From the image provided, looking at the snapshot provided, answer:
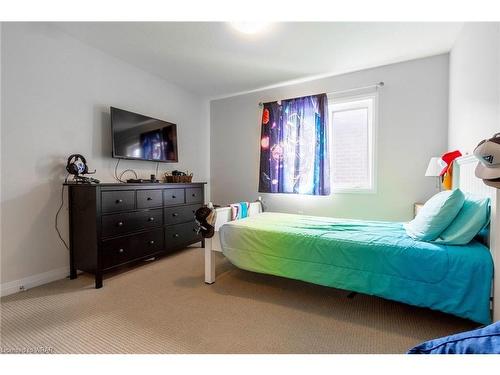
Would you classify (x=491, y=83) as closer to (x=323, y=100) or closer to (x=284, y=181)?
(x=323, y=100)

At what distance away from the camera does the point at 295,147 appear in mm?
3562

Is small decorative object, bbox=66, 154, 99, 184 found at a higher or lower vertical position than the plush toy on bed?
higher

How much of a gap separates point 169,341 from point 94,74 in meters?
2.80

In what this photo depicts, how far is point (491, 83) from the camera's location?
1.73 meters

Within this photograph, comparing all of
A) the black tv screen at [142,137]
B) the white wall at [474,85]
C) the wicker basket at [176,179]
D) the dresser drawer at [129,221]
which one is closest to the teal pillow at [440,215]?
the white wall at [474,85]

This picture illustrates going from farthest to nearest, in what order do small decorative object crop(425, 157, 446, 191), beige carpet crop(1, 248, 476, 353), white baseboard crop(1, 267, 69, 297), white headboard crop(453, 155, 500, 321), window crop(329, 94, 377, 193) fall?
window crop(329, 94, 377, 193) → small decorative object crop(425, 157, 446, 191) → white baseboard crop(1, 267, 69, 297) → beige carpet crop(1, 248, 476, 353) → white headboard crop(453, 155, 500, 321)

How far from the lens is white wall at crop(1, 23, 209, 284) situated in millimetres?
2096

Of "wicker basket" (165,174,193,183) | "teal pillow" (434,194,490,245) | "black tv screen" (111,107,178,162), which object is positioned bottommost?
"teal pillow" (434,194,490,245)

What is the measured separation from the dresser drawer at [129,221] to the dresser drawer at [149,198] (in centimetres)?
7

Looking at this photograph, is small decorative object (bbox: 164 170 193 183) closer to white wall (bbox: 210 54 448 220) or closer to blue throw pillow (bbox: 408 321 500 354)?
white wall (bbox: 210 54 448 220)

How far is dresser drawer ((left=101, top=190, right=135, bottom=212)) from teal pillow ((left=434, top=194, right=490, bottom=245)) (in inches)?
104

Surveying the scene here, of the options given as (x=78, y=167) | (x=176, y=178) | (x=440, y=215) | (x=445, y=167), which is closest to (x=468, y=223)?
(x=440, y=215)

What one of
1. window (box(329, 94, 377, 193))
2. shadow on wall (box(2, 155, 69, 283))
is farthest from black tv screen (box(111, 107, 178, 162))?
window (box(329, 94, 377, 193))
